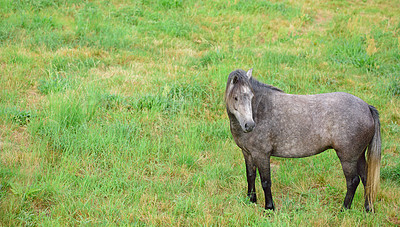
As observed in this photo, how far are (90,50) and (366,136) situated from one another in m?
7.20

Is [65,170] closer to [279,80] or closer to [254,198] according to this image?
[254,198]

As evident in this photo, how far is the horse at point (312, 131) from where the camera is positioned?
4.27 m

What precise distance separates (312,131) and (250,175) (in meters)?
1.03

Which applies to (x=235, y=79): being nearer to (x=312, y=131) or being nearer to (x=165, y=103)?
(x=312, y=131)

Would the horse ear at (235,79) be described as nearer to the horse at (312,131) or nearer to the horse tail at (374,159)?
the horse at (312,131)

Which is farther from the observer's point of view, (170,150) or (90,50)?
(90,50)

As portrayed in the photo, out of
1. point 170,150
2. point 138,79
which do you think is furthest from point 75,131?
point 138,79

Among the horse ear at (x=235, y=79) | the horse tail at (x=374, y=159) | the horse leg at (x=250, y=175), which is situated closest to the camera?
the horse ear at (x=235, y=79)

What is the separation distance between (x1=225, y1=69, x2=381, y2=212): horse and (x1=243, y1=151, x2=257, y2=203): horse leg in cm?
11

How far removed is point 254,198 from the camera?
15.7 feet

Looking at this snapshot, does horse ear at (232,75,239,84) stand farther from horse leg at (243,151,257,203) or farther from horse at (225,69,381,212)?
horse leg at (243,151,257,203)

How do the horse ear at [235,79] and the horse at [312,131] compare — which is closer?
the horse ear at [235,79]

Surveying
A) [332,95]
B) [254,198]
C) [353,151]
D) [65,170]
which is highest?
[332,95]

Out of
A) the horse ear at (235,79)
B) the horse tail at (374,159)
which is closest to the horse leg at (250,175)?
the horse ear at (235,79)
